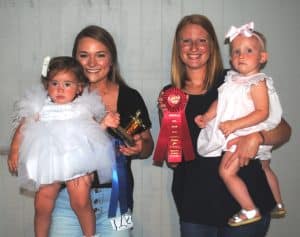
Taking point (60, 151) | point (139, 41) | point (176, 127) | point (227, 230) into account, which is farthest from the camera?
point (139, 41)

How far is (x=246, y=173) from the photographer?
1617 mm

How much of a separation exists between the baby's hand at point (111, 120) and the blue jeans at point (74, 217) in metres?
0.31

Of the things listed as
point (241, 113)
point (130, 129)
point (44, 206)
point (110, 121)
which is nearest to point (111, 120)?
point (110, 121)

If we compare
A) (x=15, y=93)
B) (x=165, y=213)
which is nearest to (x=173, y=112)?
(x=165, y=213)

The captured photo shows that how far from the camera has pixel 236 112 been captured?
1.64 m

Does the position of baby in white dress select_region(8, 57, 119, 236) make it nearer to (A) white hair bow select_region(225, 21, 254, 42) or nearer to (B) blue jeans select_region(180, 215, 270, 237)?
(B) blue jeans select_region(180, 215, 270, 237)

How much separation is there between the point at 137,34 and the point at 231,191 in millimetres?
1075

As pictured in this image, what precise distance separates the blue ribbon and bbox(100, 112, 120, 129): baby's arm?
11cm

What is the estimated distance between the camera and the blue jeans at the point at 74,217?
66.1 inches

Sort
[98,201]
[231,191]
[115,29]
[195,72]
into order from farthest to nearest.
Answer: [115,29] → [195,72] → [98,201] → [231,191]

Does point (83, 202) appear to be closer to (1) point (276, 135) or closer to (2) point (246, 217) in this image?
(2) point (246, 217)

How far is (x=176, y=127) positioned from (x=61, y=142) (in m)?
0.53

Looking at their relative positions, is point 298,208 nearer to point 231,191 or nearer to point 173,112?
point 231,191

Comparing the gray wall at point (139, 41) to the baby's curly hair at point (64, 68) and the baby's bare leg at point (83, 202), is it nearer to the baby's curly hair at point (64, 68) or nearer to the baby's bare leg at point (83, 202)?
the baby's curly hair at point (64, 68)
